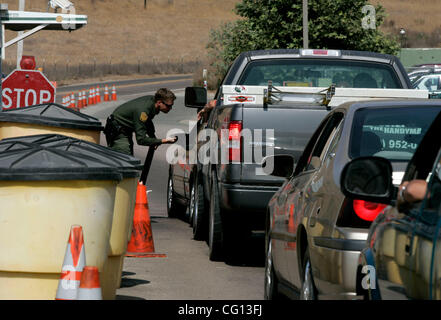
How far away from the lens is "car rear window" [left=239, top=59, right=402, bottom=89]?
11.5 m

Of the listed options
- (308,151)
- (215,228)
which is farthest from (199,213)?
(308,151)

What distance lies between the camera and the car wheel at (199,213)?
39.9 feet

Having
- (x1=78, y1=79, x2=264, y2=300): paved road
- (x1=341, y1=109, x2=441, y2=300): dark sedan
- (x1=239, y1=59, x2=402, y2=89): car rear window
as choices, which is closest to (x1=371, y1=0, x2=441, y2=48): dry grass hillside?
(x1=78, y1=79, x2=264, y2=300): paved road

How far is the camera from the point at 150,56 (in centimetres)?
11975

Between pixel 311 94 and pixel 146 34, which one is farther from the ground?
pixel 311 94

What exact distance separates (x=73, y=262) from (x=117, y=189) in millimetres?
1783

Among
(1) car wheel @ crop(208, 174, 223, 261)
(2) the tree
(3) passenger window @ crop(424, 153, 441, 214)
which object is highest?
(2) the tree

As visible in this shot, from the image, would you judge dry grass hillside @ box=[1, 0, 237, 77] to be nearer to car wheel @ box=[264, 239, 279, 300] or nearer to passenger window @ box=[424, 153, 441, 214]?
car wheel @ box=[264, 239, 279, 300]

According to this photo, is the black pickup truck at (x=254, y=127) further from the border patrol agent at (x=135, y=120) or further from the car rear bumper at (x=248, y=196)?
the border patrol agent at (x=135, y=120)

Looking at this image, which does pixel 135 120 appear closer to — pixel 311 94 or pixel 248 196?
pixel 311 94

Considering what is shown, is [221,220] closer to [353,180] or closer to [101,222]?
[101,222]

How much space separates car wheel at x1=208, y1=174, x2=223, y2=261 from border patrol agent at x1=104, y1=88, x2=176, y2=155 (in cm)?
333

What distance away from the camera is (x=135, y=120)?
45.5 ft
